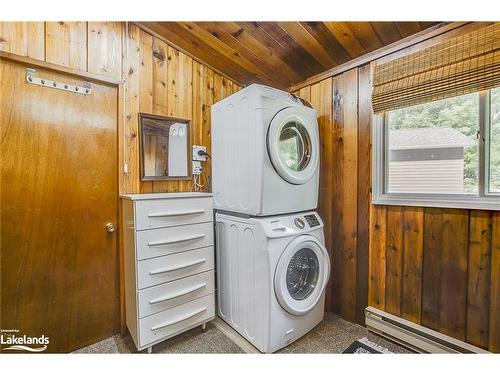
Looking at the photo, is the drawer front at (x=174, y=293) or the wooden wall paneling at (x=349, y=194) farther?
the wooden wall paneling at (x=349, y=194)

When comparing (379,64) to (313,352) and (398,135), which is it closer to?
(398,135)

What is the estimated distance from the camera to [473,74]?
123 centimetres

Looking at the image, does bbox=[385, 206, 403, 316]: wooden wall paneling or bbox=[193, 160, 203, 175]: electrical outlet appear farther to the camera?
bbox=[193, 160, 203, 175]: electrical outlet

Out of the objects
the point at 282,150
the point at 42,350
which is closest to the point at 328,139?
the point at 282,150

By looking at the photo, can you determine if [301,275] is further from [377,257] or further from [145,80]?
[145,80]

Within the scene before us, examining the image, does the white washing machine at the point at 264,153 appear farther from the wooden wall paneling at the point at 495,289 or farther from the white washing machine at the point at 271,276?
the wooden wall paneling at the point at 495,289

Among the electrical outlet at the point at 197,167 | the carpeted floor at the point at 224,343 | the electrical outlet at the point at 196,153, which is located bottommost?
the carpeted floor at the point at 224,343

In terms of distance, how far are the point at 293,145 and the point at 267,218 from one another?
57 cm

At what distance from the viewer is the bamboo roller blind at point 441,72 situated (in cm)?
119

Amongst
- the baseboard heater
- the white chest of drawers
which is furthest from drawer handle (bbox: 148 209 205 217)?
the baseboard heater

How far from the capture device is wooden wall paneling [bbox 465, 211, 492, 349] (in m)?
1.27

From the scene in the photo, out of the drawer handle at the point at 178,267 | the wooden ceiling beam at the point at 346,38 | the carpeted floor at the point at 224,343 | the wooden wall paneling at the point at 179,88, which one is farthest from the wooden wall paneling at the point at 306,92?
the carpeted floor at the point at 224,343

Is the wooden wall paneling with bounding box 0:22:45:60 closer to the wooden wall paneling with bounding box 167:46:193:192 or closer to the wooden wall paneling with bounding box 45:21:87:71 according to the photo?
the wooden wall paneling with bounding box 45:21:87:71

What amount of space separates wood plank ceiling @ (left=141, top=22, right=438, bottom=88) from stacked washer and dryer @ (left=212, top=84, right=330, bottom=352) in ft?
1.28
